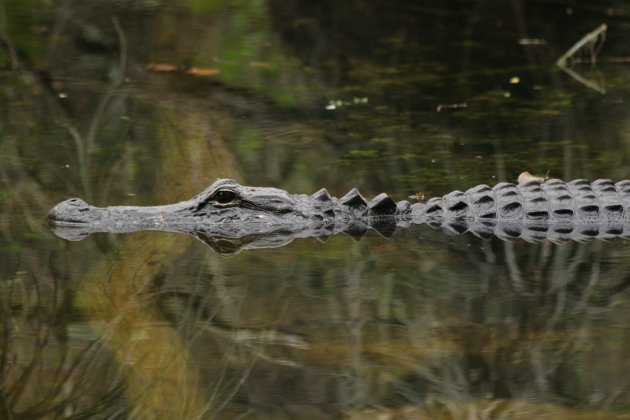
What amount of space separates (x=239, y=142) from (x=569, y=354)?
4676mm

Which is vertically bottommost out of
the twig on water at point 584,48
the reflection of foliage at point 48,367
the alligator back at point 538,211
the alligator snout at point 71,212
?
the reflection of foliage at point 48,367

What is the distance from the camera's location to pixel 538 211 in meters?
7.52

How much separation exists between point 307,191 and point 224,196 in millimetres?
997

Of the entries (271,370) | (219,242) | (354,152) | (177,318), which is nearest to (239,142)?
(354,152)

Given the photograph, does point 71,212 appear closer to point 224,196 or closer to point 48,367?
point 224,196

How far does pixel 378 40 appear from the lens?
541 inches

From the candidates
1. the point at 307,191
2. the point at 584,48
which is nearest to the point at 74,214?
the point at 307,191

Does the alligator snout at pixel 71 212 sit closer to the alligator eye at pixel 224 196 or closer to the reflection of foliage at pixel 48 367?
the alligator eye at pixel 224 196

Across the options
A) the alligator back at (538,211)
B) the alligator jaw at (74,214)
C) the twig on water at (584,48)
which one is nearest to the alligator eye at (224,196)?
the alligator jaw at (74,214)

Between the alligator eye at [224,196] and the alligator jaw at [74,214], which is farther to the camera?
the alligator eye at [224,196]

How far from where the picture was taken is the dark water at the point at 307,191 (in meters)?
5.11

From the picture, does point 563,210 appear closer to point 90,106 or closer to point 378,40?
point 90,106

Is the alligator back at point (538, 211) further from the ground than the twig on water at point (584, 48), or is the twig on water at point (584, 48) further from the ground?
the twig on water at point (584, 48)

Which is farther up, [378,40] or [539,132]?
[378,40]
